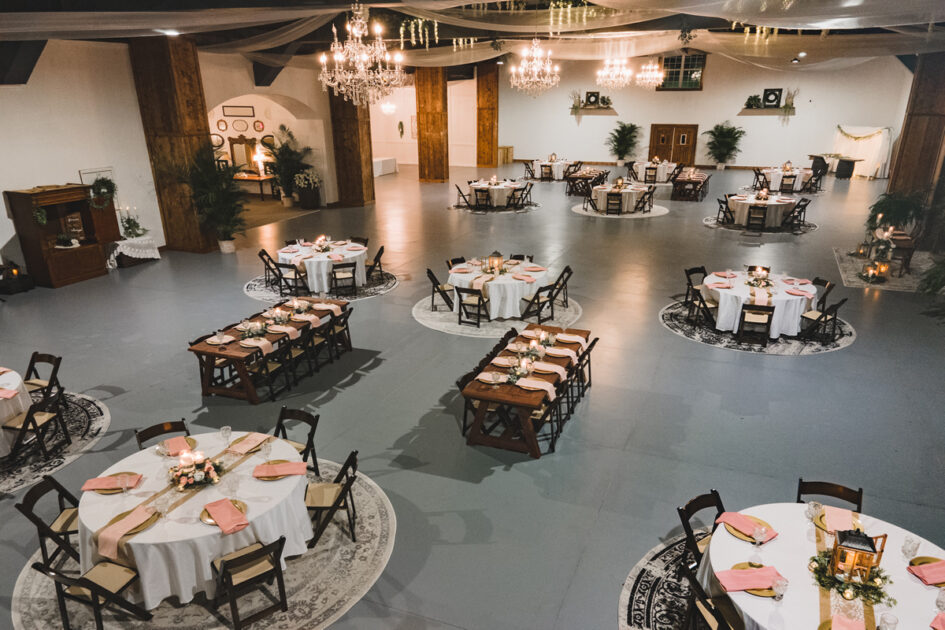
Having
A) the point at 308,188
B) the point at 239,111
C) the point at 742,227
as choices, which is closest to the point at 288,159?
the point at 308,188

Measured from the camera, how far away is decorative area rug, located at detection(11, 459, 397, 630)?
4098 millimetres

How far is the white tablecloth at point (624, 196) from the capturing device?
58.5ft

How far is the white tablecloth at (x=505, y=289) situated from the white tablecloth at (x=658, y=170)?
15124mm

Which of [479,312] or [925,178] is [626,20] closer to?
[479,312]

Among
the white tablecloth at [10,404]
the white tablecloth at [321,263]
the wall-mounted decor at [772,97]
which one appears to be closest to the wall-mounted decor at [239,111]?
the white tablecloth at [321,263]

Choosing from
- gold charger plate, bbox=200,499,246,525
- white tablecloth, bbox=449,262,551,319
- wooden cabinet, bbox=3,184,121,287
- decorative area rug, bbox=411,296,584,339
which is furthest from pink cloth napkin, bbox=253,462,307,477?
wooden cabinet, bbox=3,184,121,287

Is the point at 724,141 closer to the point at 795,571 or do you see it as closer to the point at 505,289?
the point at 505,289

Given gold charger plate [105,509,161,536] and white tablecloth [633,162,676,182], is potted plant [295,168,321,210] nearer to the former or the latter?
white tablecloth [633,162,676,182]

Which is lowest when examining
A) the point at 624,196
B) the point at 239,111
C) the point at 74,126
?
the point at 624,196

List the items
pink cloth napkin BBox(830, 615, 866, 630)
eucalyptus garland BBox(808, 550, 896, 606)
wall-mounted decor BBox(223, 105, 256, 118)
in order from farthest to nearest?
wall-mounted decor BBox(223, 105, 256, 118) → eucalyptus garland BBox(808, 550, 896, 606) → pink cloth napkin BBox(830, 615, 866, 630)

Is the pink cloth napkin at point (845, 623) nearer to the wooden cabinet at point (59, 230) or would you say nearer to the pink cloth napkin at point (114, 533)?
the pink cloth napkin at point (114, 533)

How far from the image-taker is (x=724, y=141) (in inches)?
1032

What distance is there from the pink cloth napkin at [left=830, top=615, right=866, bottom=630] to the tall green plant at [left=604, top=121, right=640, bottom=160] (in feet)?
87.0

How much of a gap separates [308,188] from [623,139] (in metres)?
15.3
